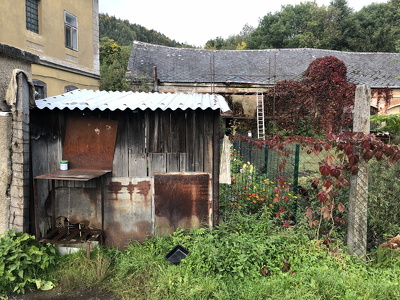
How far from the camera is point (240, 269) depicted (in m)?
3.21

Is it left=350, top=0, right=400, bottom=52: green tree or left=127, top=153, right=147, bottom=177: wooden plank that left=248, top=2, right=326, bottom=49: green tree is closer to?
left=350, top=0, right=400, bottom=52: green tree

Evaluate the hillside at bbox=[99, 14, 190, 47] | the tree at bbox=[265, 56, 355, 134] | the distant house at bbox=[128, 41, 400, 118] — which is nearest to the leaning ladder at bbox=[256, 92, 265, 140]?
the distant house at bbox=[128, 41, 400, 118]

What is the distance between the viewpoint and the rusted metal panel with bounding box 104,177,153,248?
4145mm

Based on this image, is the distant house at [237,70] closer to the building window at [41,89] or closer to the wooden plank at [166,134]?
the building window at [41,89]

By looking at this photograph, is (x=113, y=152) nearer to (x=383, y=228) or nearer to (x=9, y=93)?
(x=9, y=93)

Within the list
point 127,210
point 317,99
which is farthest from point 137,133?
point 317,99

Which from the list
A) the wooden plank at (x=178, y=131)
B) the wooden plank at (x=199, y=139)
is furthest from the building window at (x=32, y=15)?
the wooden plank at (x=199, y=139)

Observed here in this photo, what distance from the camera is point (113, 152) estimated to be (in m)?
4.12

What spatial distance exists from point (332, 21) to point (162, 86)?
27337mm

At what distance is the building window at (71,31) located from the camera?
1152cm

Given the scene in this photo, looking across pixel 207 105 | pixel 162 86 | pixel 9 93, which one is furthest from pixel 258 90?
pixel 9 93

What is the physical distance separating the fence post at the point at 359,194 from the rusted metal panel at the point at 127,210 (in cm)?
296

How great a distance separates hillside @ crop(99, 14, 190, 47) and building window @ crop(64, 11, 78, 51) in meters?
33.7

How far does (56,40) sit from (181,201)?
33.9 feet
